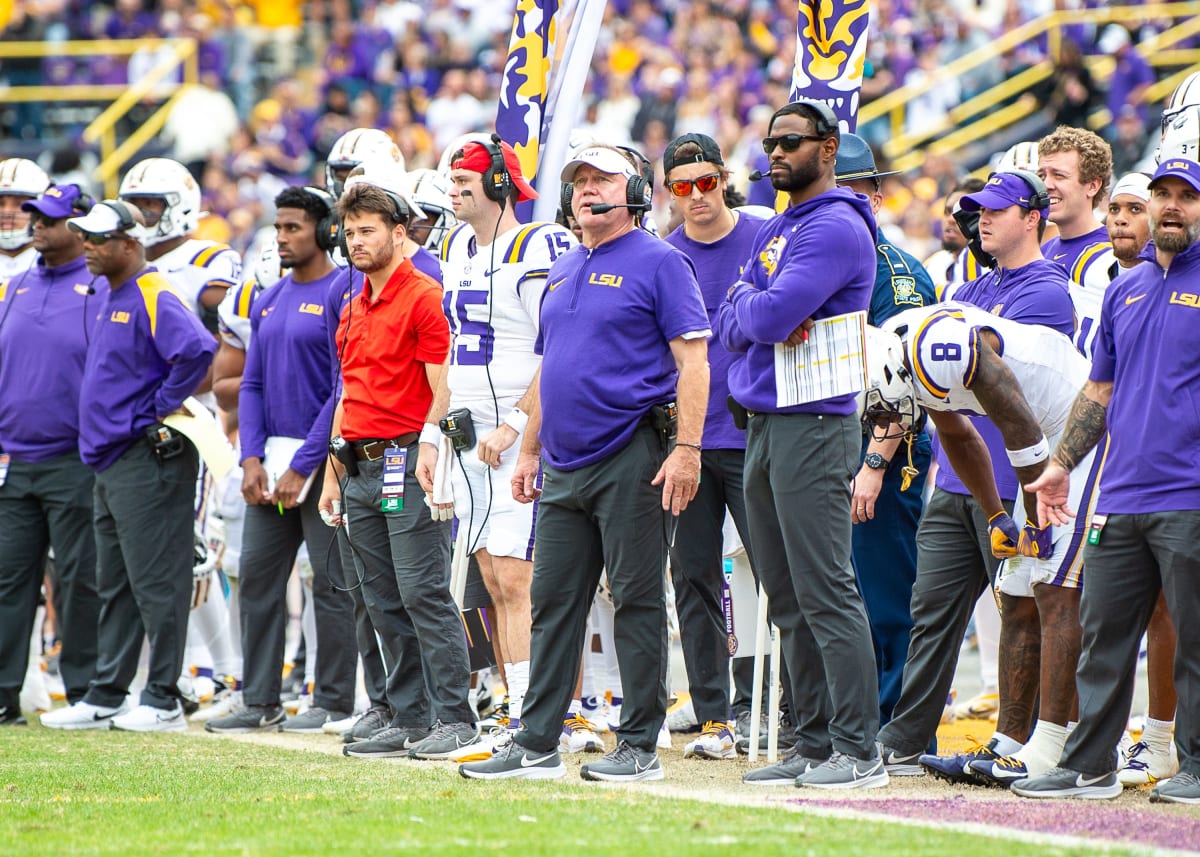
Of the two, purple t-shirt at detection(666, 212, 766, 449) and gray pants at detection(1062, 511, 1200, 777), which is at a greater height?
purple t-shirt at detection(666, 212, 766, 449)

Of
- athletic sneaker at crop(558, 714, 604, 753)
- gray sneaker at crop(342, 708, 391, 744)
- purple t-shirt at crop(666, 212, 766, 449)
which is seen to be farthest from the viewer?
gray sneaker at crop(342, 708, 391, 744)

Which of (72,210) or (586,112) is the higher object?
(586,112)

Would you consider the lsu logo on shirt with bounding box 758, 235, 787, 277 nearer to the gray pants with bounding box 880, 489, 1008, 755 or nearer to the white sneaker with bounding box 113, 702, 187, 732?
the gray pants with bounding box 880, 489, 1008, 755

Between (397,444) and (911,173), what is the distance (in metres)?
13.5

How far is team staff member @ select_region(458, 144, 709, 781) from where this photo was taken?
6.96 m

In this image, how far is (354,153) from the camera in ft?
35.7

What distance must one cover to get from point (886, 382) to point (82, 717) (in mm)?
4891

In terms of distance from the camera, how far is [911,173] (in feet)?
67.5

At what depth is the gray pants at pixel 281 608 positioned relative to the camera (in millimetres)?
9211

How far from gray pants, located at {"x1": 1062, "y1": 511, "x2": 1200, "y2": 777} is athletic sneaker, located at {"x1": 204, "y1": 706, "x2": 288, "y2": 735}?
4263mm

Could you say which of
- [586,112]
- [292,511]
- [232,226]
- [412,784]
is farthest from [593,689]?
[586,112]

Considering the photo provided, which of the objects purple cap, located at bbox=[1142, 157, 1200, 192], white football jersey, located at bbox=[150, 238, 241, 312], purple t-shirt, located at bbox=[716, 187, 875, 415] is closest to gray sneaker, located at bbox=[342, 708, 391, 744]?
purple t-shirt, located at bbox=[716, 187, 875, 415]

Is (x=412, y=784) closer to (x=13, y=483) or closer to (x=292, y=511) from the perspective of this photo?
(x=292, y=511)

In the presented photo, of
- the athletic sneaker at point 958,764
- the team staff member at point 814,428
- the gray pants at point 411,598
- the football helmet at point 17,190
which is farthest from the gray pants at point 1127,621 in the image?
the football helmet at point 17,190
